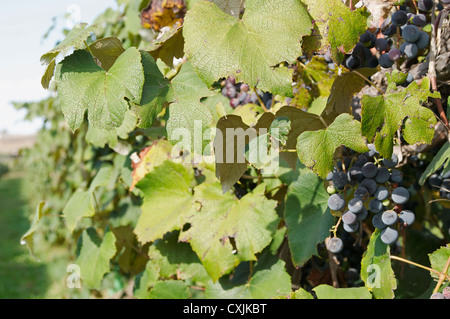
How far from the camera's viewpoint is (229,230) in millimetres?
1345

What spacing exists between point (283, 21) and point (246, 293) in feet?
3.08

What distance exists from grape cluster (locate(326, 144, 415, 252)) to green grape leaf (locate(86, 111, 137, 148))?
827 millimetres

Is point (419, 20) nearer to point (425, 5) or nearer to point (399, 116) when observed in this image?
point (425, 5)

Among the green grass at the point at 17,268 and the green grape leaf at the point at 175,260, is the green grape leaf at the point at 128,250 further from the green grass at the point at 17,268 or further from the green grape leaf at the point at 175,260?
the green grass at the point at 17,268

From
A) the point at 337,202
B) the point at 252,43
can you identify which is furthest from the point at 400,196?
the point at 252,43

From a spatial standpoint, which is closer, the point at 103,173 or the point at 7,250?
the point at 103,173

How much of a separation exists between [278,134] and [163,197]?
2.28ft

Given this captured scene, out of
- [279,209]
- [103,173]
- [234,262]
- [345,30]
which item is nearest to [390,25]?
[345,30]

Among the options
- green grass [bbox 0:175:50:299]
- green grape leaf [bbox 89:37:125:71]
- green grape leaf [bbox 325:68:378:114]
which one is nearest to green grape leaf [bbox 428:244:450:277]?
green grape leaf [bbox 325:68:378:114]

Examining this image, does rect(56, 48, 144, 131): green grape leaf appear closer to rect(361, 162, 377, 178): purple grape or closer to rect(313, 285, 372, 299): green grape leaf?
rect(361, 162, 377, 178): purple grape

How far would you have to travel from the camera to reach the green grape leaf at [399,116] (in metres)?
0.97

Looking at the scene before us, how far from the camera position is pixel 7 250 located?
25.0 feet

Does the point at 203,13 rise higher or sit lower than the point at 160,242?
higher

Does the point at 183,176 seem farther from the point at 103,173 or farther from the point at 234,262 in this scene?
the point at 103,173
